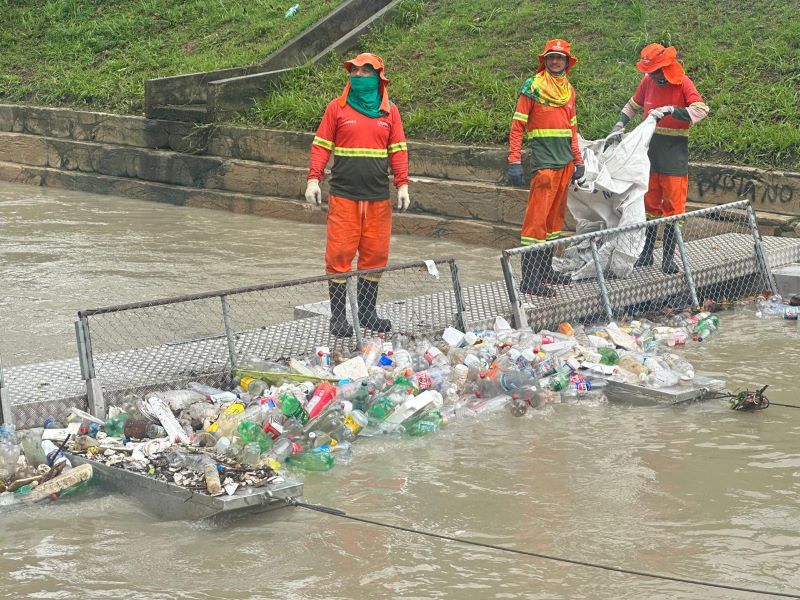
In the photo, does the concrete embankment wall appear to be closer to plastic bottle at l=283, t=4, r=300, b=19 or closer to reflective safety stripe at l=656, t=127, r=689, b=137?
reflective safety stripe at l=656, t=127, r=689, b=137

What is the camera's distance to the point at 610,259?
9.12 metres

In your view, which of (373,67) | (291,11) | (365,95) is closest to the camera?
(373,67)

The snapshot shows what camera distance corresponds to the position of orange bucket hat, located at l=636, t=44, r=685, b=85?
363 inches

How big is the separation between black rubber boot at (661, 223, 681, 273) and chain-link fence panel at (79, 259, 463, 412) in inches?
69.4

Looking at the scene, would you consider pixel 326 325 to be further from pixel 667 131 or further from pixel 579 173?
pixel 667 131

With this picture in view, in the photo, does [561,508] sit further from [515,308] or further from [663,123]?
[663,123]

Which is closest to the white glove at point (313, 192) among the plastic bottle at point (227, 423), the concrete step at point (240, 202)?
the plastic bottle at point (227, 423)

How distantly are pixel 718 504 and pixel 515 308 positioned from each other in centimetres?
263

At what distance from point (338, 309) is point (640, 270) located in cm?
253

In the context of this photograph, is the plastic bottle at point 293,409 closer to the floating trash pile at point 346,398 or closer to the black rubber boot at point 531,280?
the floating trash pile at point 346,398

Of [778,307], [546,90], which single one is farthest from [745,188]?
[546,90]

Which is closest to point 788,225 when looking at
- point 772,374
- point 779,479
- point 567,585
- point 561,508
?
point 772,374

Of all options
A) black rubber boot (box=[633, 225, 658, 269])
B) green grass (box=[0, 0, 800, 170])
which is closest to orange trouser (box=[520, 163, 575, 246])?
black rubber boot (box=[633, 225, 658, 269])

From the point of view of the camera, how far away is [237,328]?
29.5 ft
